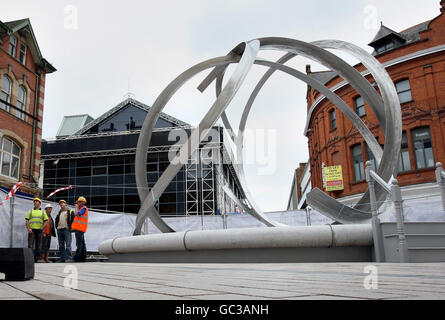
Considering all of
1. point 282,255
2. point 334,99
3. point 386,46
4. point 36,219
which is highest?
point 386,46

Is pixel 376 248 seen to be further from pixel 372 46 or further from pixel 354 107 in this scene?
pixel 372 46

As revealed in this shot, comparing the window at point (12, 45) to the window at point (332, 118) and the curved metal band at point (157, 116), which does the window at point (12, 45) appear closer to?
the curved metal band at point (157, 116)

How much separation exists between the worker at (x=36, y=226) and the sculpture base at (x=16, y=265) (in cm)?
766

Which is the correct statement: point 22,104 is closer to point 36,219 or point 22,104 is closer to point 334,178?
point 36,219

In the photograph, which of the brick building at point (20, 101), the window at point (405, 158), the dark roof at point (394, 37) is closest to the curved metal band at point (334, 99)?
the window at point (405, 158)

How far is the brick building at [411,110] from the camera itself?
876 inches

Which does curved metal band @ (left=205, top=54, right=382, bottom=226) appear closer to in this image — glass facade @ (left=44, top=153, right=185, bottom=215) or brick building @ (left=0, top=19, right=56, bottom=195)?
brick building @ (left=0, top=19, right=56, bottom=195)

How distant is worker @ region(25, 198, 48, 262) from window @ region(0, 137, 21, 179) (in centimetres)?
1183

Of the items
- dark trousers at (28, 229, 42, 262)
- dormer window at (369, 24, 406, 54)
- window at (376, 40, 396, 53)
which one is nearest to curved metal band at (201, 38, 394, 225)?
dark trousers at (28, 229, 42, 262)

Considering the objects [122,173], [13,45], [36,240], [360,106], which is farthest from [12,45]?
[360,106]

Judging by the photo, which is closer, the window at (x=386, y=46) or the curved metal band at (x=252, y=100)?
the curved metal band at (x=252, y=100)

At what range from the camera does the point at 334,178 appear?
26.5 meters

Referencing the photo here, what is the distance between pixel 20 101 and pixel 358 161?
67.9ft
